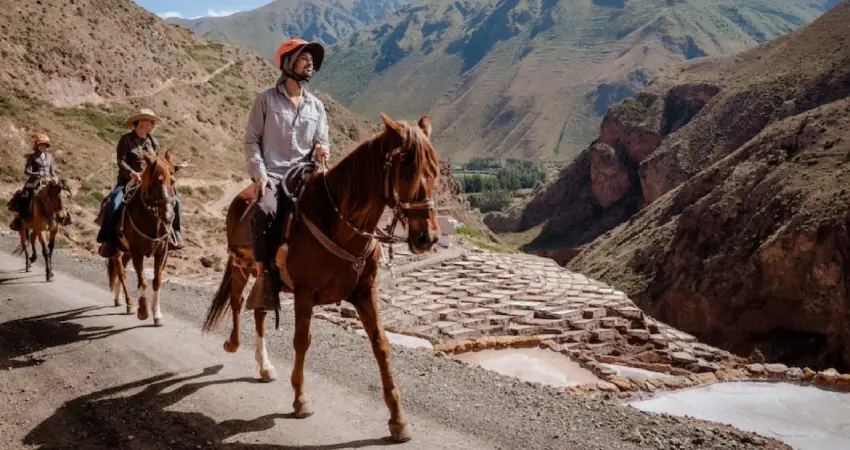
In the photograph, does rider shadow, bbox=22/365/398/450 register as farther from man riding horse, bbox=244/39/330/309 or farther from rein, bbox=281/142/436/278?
rein, bbox=281/142/436/278

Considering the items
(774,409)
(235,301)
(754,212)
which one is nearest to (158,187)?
(235,301)

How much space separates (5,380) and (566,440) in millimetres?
5057

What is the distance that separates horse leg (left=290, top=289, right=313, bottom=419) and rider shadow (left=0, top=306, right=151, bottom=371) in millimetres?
3238

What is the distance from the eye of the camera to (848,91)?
43625mm

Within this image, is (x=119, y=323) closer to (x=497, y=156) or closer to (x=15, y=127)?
(x=15, y=127)

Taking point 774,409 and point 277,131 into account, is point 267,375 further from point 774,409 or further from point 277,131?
point 774,409

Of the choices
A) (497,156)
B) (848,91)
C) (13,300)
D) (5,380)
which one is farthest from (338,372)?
(497,156)

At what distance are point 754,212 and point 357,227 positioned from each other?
3363 centimetres

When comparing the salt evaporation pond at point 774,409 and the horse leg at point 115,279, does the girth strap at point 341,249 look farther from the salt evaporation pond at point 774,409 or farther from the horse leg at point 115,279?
Answer: the horse leg at point 115,279

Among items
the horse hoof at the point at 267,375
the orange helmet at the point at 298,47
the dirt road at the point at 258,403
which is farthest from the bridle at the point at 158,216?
the orange helmet at the point at 298,47

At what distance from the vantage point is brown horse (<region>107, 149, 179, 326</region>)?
8539 millimetres

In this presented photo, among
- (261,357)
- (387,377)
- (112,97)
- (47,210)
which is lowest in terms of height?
(261,357)

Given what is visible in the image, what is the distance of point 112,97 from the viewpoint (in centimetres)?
3922


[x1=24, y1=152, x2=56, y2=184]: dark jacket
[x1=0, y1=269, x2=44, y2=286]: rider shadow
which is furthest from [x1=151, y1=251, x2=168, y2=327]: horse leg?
[x1=24, y1=152, x2=56, y2=184]: dark jacket
